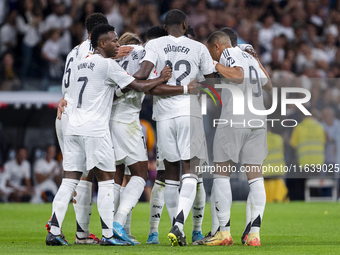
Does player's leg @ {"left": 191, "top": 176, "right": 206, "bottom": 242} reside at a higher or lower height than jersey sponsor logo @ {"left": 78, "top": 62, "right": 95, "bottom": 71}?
lower

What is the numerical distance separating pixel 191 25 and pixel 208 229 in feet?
33.8

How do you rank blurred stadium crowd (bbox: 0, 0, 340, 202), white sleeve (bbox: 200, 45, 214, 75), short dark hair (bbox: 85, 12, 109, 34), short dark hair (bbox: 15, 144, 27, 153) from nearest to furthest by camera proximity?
white sleeve (bbox: 200, 45, 214, 75) → short dark hair (bbox: 85, 12, 109, 34) → short dark hair (bbox: 15, 144, 27, 153) → blurred stadium crowd (bbox: 0, 0, 340, 202)

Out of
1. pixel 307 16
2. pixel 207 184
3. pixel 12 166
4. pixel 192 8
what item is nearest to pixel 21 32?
pixel 12 166

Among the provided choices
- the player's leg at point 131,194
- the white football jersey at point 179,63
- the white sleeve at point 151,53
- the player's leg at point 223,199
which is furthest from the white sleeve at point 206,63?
the player's leg at point 131,194

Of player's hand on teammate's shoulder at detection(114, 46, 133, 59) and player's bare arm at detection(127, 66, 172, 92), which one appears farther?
player's hand on teammate's shoulder at detection(114, 46, 133, 59)

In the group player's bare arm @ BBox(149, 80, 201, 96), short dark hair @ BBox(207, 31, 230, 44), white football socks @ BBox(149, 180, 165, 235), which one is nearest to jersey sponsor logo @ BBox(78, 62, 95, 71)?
player's bare arm @ BBox(149, 80, 201, 96)

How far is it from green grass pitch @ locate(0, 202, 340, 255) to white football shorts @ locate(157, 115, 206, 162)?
1.04 m

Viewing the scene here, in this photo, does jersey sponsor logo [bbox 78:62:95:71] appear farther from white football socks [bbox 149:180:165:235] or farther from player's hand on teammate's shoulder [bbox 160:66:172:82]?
white football socks [bbox 149:180:165:235]

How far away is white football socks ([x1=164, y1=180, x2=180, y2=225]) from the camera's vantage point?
21.3 feet

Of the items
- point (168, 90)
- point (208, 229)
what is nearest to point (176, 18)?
point (168, 90)

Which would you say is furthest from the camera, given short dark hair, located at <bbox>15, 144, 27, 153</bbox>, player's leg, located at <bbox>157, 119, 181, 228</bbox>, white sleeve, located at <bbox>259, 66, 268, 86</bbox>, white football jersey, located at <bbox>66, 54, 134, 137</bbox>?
short dark hair, located at <bbox>15, 144, 27, 153</bbox>

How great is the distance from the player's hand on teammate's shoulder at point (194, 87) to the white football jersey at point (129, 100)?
80cm

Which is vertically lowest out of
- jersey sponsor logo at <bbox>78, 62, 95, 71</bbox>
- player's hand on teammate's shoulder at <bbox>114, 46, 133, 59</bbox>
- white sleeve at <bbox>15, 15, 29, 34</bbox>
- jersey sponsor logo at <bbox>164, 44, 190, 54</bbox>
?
jersey sponsor logo at <bbox>78, 62, 95, 71</bbox>

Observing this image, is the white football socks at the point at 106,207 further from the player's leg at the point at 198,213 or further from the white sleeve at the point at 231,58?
the white sleeve at the point at 231,58
